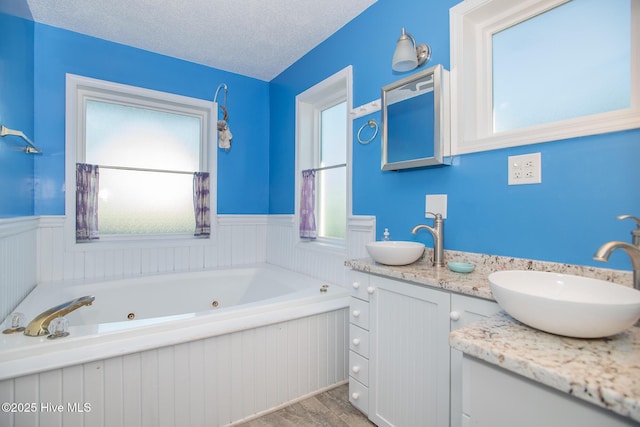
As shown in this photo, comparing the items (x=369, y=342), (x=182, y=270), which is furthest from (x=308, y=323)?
(x=182, y=270)

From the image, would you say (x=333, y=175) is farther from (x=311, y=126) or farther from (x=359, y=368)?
(x=359, y=368)

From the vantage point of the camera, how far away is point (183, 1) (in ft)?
6.77

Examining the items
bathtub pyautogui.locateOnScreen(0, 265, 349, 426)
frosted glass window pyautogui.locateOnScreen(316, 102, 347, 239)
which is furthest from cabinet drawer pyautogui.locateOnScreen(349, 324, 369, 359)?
frosted glass window pyautogui.locateOnScreen(316, 102, 347, 239)

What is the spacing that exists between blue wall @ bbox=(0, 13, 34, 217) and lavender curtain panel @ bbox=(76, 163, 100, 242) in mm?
282

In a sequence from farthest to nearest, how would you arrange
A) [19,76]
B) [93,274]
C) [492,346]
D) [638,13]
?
1. [93,274]
2. [19,76]
3. [638,13]
4. [492,346]

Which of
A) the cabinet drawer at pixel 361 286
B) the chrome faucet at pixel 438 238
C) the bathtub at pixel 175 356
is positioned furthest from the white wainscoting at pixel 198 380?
the chrome faucet at pixel 438 238

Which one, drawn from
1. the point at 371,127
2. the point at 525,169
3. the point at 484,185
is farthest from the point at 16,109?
the point at 525,169

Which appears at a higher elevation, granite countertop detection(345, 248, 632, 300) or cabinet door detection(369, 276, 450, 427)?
granite countertop detection(345, 248, 632, 300)

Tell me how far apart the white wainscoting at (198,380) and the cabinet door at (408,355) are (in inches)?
17.9

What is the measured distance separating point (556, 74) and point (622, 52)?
214 mm

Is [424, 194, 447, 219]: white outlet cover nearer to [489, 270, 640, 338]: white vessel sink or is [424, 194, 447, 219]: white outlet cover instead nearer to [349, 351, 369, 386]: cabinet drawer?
[489, 270, 640, 338]: white vessel sink

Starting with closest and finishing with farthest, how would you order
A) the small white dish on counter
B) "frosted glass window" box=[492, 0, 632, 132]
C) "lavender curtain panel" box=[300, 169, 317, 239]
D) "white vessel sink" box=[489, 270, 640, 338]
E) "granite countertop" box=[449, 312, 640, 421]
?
"granite countertop" box=[449, 312, 640, 421], "white vessel sink" box=[489, 270, 640, 338], "frosted glass window" box=[492, 0, 632, 132], the small white dish on counter, "lavender curtain panel" box=[300, 169, 317, 239]

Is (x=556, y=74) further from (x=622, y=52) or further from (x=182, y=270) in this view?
(x=182, y=270)

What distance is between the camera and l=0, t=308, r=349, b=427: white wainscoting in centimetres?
127
